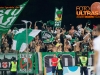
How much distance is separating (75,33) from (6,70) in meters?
4.01

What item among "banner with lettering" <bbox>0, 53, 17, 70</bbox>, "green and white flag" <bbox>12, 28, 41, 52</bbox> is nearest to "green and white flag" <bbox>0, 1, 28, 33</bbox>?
"green and white flag" <bbox>12, 28, 41, 52</bbox>

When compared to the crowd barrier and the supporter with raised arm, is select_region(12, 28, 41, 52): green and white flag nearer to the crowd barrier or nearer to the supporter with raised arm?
the crowd barrier

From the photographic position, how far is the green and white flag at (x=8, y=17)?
63.3 ft

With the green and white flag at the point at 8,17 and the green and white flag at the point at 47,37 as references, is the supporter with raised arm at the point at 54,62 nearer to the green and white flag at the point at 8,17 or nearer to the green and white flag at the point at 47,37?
the green and white flag at the point at 47,37

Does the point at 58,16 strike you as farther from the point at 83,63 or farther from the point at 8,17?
the point at 83,63

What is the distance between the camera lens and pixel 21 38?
1756cm

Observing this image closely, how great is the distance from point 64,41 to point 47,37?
35.6 inches

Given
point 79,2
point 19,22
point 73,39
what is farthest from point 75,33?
point 19,22

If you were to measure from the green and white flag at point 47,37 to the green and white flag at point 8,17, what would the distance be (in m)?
1.67

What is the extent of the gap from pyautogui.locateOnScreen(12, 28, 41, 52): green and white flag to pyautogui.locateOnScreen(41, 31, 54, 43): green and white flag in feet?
2.37

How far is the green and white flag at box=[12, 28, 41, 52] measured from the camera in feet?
57.6

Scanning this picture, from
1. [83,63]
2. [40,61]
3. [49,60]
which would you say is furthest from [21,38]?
[83,63]

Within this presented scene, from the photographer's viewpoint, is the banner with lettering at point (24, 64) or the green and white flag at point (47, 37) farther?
the green and white flag at point (47, 37)

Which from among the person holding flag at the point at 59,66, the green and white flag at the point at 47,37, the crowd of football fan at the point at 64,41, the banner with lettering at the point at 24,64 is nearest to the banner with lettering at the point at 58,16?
the crowd of football fan at the point at 64,41
